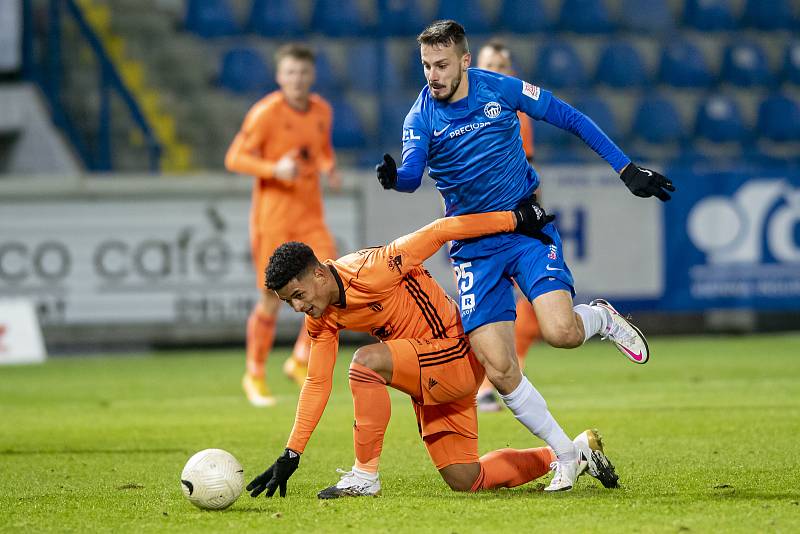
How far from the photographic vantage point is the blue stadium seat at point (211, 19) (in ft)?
58.5

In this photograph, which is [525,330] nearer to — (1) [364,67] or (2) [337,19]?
(1) [364,67]

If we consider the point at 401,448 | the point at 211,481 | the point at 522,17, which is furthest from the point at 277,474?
the point at 522,17

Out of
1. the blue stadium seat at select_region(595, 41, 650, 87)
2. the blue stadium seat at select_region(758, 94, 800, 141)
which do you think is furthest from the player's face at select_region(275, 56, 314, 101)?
the blue stadium seat at select_region(758, 94, 800, 141)

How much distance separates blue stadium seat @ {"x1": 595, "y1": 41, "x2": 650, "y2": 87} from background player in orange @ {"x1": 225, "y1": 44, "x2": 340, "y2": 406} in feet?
28.9

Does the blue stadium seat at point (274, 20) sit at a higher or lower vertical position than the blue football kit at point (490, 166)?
higher

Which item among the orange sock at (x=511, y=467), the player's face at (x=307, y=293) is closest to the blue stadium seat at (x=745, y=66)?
the orange sock at (x=511, y=467)

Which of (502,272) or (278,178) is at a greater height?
(278,178)

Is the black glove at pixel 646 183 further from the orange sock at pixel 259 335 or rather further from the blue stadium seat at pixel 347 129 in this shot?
the blue stadium seat at pixel 347 129

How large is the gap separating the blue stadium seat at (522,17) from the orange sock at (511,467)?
1274 centimetres

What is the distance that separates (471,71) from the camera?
6.22 metres

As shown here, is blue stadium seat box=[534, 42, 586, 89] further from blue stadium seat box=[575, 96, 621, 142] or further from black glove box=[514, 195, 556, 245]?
black glove box=[514, 195, 556, 245]

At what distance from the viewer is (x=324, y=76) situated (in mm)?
17297

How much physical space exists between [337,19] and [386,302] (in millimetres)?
12499

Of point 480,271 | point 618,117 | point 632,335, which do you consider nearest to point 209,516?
point 480,271
